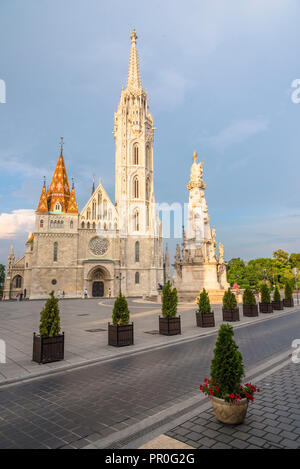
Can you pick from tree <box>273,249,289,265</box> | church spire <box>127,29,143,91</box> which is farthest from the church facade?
tree <box>273,249,289,265</box>

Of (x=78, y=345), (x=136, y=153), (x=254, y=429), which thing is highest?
(x=136, y=153)

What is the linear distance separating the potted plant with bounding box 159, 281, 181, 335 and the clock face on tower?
3969 centimetres

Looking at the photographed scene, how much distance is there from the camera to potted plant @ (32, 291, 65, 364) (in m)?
8.10

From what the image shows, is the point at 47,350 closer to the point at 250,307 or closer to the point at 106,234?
the point at 250,307

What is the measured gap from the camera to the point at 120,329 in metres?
10.2

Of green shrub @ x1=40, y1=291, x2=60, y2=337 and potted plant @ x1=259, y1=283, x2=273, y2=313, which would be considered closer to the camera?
green shrub @ x1=40, y1=291, x2=60, y2=337

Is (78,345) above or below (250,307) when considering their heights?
below

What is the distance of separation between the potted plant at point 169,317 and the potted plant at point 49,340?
4894 mm

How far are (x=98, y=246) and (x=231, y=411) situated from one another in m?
48.1

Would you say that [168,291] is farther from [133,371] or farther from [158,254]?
[158,254]

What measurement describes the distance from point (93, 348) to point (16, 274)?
5192 centimetres

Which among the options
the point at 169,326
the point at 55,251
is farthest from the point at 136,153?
the point at 169,326

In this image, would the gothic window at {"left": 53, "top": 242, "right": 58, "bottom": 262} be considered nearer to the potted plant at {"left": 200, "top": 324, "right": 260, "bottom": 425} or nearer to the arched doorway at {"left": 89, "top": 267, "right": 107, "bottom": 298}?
the arched doorway at {"left": 89, "top": 267, "right": 107, "bottom": 298}

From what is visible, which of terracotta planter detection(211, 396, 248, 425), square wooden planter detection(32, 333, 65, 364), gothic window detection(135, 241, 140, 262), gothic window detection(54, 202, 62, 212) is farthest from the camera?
gothic window detection(135, 241, 140, 262)
